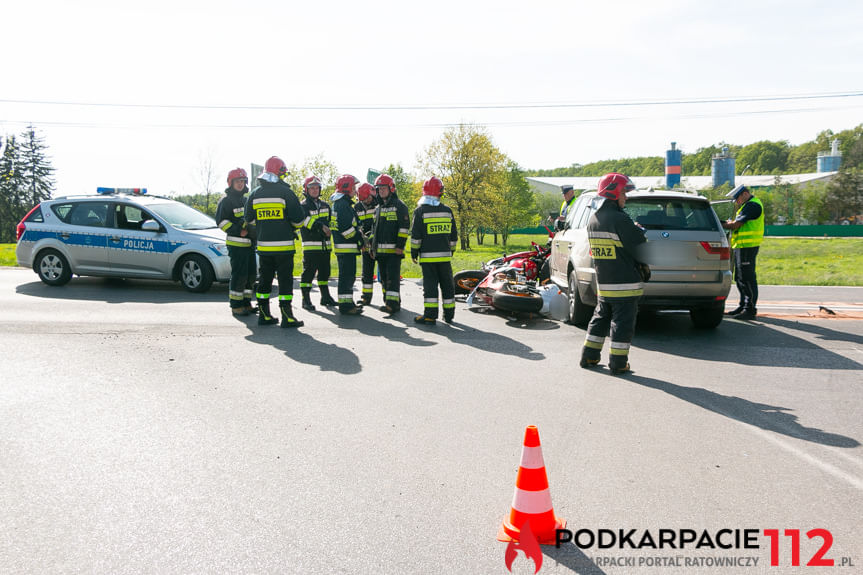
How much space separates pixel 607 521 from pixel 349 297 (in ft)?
23.7

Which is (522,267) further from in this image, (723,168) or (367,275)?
(723,168)

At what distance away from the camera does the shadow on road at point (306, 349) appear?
674 cm

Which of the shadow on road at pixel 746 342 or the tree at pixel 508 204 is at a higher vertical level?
the tree at pixel 508 204

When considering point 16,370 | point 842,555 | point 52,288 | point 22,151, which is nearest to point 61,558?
point 842,555

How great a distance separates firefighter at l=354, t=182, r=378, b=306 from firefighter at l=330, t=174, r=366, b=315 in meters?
0.50

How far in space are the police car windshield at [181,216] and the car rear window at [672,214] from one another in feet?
27.4

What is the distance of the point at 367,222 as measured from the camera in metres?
11.1

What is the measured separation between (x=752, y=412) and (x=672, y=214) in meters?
3.88

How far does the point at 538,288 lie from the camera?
9.91 metres

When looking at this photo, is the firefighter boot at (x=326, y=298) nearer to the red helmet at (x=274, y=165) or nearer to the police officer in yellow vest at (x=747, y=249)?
the red helmet at (x=274, y=165)

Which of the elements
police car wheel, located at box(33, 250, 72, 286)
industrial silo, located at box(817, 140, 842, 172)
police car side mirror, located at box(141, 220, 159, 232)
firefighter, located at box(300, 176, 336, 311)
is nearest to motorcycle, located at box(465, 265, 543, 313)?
firefighter, located at box(300, 176, 336, 311)

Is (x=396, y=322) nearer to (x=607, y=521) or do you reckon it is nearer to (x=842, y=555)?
(x=607, y=521)

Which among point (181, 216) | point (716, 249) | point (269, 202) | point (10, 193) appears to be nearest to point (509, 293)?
point (716, 249)

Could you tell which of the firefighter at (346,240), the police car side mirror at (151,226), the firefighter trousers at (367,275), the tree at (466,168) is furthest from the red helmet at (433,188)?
the tree at (466,168)
